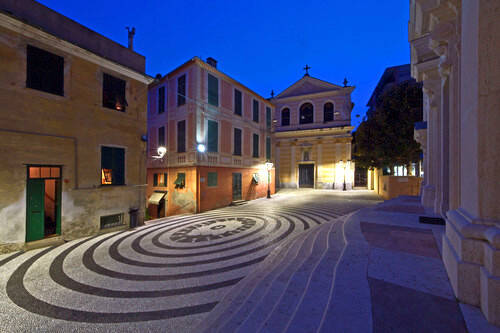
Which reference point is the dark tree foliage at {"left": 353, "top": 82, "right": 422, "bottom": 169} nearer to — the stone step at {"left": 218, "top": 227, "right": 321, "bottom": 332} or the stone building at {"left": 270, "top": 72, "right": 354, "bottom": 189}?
the stone building at {"left": 270, "top": 72, "right": 354, "bottom": 189}

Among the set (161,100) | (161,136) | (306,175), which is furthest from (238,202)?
(306,175)

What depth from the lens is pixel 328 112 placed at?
88.6 feet

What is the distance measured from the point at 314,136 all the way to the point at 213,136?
1765 centimetres

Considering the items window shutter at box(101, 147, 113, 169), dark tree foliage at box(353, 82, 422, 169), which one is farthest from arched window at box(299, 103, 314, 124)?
window shutter at box(101, 147, 113, 169)

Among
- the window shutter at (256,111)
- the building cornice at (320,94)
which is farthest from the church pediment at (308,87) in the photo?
the window shutter at (256,111)

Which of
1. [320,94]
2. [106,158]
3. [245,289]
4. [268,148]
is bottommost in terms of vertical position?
[245,289]

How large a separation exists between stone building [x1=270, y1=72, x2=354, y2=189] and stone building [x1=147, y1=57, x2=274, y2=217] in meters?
12.2

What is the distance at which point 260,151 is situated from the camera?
18328 millimetres

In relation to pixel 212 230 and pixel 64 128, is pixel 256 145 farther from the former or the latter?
pixel 64 128

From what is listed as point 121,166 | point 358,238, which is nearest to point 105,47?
point 121,166

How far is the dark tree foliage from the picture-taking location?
15431 millimetres

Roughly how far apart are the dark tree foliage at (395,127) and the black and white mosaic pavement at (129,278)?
1344 cm

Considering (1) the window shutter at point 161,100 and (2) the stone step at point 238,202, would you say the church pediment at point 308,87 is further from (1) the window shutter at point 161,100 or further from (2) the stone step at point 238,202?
(2) the stone step at point 238,202

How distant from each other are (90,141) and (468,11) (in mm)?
10426
